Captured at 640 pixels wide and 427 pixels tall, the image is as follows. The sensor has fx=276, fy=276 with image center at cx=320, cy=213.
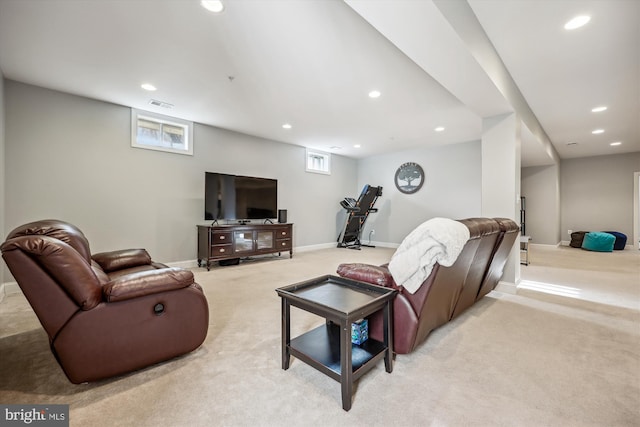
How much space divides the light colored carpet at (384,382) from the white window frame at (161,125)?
2.77 metres

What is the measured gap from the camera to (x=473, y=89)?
9.42ft

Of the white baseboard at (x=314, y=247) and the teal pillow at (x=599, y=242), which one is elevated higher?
the teal pillow at (x=599, y=242)

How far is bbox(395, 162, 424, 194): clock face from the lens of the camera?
7.12m

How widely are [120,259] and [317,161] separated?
5324 mm

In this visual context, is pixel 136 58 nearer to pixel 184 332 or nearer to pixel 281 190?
pixel 184 332

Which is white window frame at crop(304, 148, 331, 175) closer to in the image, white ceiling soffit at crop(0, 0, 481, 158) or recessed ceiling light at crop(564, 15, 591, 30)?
white ceiling soffit at crop(0, 0, 481, 158)

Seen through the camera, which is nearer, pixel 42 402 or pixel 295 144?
pixel 42 402

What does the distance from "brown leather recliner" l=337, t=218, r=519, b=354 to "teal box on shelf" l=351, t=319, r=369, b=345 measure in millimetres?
105

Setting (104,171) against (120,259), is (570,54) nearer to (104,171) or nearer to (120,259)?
(120,259)

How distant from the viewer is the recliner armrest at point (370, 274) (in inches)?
73.2

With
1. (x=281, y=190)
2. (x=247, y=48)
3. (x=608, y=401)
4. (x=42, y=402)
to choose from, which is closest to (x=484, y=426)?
(x=608, y=401)

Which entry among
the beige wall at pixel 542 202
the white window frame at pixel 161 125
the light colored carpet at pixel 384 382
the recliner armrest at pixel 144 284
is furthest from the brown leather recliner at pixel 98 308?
the beige wall at pixel 542 202

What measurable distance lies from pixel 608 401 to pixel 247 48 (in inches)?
143

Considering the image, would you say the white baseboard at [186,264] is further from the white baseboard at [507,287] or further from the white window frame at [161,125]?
the white baseboard at [507,287]
